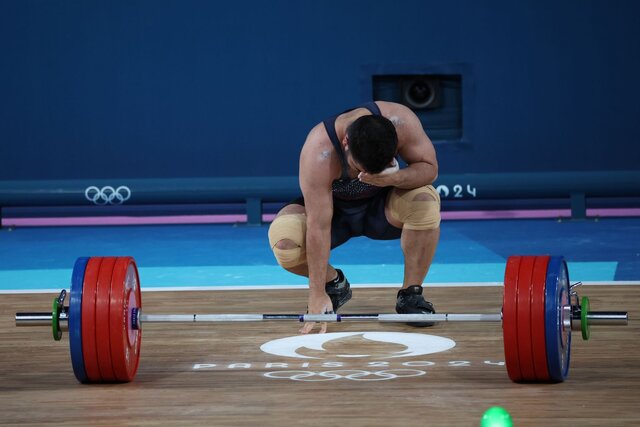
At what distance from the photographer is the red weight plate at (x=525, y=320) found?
2.77 metres

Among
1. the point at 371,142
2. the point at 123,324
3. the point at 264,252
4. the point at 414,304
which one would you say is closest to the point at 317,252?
the point at 414,304

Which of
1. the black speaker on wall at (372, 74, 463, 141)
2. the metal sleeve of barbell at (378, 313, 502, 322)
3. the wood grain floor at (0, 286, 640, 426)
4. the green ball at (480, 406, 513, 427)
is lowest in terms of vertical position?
the wood grain floor at (0, 286, 640, 426)

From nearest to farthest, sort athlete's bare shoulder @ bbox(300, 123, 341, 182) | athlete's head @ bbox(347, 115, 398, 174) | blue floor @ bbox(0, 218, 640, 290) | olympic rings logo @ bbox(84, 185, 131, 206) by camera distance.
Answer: athlete's head @ bbox(347, 115, 398, 174) → athlete's bare shoulder @ bbox(300, 123, 341, 182) → blue floor @ bbox(0, 218, 640, 290) → olympic rings logo @ bbox(84, 185, 131, 206)

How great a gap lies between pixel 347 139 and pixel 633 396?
44.5 inches

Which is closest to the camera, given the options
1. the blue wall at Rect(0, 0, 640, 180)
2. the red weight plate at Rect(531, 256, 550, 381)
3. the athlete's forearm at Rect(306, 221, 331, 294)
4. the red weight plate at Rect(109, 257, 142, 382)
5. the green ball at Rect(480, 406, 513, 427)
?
the green ball at Rect(480, 406, 513, 427)

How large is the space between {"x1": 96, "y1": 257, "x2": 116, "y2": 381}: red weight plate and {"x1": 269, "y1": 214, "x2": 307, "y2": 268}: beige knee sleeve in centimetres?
91

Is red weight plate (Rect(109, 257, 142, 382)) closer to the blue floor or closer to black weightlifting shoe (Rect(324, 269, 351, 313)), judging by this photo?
black weightlifting shoe (Rect(324, 269, 351, 313))

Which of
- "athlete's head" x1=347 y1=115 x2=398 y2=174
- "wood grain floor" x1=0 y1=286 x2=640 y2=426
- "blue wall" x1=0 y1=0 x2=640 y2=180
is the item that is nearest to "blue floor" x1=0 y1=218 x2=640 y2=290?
"blue wall" x1=0 y1=0 x2=640 y2=180

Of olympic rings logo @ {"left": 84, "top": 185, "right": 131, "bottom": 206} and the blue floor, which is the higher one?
olympic rings logo @ {"left": 84, "top": 185, "right": 131, "bottom": 206}

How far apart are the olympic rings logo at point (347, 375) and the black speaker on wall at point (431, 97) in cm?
524

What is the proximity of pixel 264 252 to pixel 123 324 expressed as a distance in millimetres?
3462

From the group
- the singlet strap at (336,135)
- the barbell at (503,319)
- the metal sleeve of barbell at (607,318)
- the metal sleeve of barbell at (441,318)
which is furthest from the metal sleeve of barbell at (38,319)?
the metal sleeve of barbell at (607,318)

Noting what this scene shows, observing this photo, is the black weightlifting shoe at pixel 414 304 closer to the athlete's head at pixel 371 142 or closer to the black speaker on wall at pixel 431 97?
the athlete's head at pixel 371 142

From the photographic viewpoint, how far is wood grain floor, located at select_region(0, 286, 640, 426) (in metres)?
2.62
